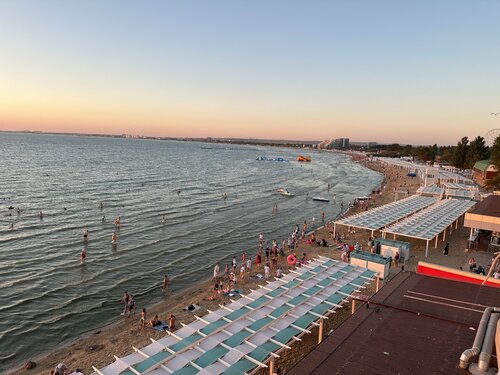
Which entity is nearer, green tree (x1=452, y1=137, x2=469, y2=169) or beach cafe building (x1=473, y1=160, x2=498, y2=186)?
beach cafe building (x1=473, y1=160, x2=498, y2=186)

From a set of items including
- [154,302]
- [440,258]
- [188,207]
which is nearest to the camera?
[154,302]

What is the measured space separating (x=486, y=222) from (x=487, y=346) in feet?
67.1

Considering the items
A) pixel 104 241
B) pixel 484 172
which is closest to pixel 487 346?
pixel 104 241

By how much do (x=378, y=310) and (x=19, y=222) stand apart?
122ft

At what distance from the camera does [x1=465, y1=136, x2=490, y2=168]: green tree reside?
295 feet

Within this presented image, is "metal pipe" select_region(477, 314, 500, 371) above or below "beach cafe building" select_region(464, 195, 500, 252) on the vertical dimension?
above

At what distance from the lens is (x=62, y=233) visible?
1361 inches

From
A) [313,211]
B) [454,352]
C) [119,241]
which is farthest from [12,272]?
[313,211]

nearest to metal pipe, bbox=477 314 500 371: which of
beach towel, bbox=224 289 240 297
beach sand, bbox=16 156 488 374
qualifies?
beach sand, bbox=16 156 488 374

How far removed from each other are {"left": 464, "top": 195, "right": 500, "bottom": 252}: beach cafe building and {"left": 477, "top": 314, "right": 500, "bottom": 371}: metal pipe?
1882cm

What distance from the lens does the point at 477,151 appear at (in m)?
91.1

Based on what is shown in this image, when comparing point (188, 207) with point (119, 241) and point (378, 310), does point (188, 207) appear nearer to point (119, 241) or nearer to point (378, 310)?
point (119, 241)

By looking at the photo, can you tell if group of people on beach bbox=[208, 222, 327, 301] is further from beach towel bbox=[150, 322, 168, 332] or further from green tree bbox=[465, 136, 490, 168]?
green tree bbox=[465, 136, 490, 168]

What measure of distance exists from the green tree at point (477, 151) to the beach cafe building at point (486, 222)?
2596 inches
